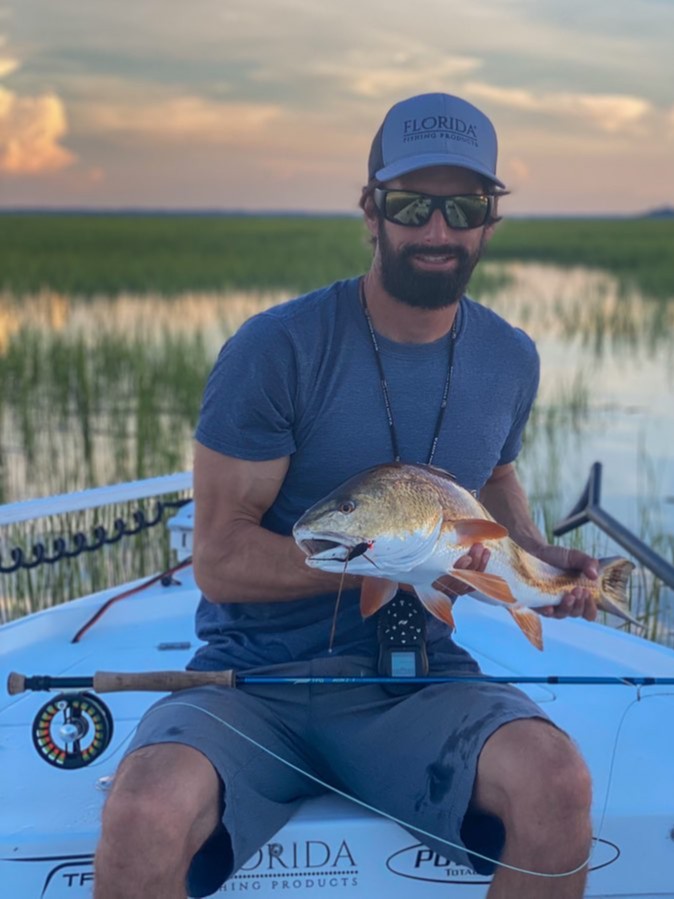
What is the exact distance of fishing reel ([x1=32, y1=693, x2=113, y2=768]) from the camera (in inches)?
113

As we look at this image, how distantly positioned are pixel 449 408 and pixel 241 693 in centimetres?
86

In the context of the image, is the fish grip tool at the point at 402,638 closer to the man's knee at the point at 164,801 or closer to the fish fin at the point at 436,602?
the fish fin at the point at 436,602

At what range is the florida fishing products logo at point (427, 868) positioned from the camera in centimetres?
281

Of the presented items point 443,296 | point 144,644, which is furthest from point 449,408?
point 144,644

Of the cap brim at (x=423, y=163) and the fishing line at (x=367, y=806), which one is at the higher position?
the cap brim at (x=423, y=163)

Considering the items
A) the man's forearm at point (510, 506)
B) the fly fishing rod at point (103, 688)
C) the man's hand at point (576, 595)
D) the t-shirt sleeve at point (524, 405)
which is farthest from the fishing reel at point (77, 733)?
the t-shirt sleeve at point (524, 405)

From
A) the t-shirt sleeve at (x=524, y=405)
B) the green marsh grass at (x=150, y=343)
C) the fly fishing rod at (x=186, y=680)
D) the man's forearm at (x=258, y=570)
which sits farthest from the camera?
the green marsh grass at (x=150, y=343)

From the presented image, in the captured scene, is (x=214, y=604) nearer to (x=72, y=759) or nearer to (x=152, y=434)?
(x=72, y=759)

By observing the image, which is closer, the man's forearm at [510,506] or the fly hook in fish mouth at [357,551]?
the fly hook in fish mouth at [357,551]

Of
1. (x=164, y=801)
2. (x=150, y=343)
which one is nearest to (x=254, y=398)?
(x=164, y=801)

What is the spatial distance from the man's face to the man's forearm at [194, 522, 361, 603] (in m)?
0.68

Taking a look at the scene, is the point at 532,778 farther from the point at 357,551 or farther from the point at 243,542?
the point at 243,542

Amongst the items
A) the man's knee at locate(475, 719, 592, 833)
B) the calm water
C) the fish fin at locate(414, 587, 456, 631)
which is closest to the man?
the man's knee at locate(475, 719, 592, 833)

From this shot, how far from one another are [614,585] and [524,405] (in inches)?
22.5
